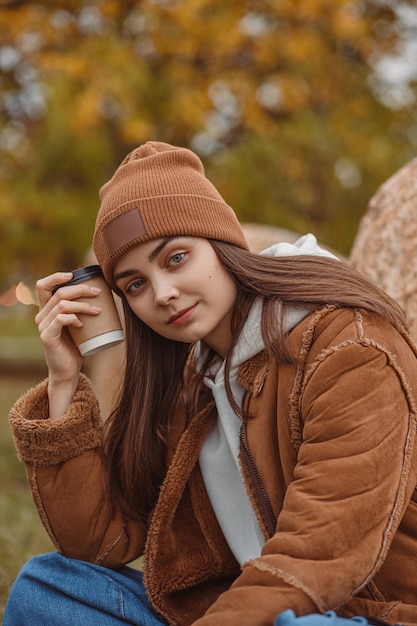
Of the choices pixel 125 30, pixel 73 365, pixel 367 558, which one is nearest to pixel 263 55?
pixel 125 30

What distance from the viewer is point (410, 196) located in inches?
138

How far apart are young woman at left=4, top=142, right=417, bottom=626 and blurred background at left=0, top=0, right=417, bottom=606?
4.85 meters

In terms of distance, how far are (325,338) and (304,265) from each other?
0.30 metres

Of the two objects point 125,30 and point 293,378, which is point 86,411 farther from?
point 125,30

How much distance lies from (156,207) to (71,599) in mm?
1145

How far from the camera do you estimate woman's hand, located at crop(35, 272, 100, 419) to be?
2441mm

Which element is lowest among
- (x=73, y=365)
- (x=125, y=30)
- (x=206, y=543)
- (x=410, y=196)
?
(x=206, y=543)

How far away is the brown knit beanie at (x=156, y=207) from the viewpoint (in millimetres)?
2289

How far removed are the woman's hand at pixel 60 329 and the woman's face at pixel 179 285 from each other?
0.57 feet

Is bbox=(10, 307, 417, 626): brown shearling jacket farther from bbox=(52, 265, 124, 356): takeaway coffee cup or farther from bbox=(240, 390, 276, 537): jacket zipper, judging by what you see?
bbox=(52, 265, 124, 356): takeaway coffee cup

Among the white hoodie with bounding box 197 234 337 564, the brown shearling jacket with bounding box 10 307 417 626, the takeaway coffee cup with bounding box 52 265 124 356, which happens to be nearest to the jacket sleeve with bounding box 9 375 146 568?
the brown shearling jacket with bounding box 10 307 417 626

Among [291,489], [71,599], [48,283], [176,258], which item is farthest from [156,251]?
[71,599]

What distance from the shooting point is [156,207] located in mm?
2299

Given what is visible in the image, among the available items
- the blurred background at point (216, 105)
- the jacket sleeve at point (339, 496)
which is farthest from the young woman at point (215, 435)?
the blurred background at point (216, 105)
